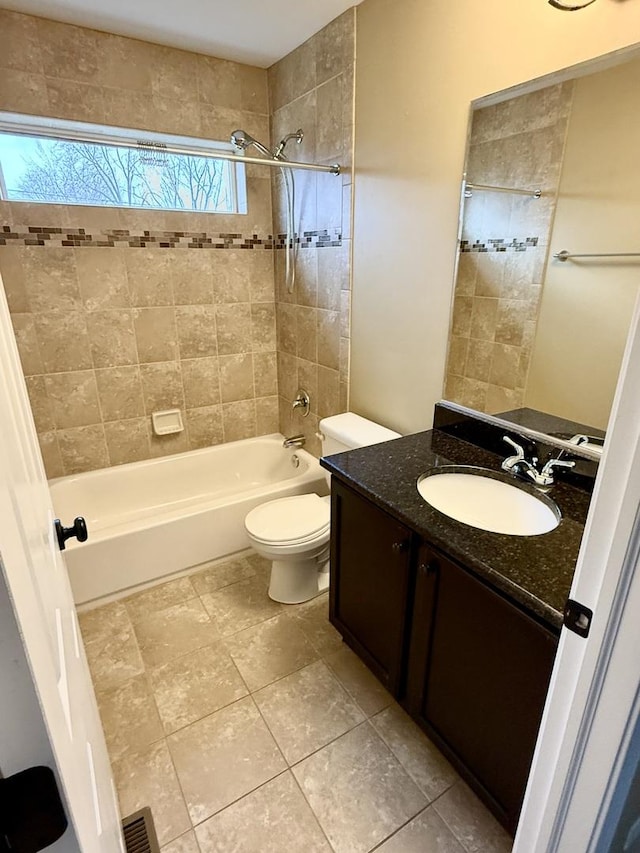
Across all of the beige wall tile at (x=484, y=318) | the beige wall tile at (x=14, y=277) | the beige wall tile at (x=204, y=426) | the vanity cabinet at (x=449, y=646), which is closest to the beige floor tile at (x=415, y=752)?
the vanity cabinet at (x=449, y=646)

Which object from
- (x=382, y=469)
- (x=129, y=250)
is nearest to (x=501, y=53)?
(x=382, y=469)

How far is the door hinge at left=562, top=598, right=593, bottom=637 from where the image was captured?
27.2 inches

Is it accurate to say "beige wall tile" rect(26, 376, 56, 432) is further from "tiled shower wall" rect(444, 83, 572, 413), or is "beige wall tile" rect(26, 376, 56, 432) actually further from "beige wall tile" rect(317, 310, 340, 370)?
"tiled shower wall" rect(444, 83, 572, 413)

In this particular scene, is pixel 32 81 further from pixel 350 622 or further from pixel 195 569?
pixel 350 622

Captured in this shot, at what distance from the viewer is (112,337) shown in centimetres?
249

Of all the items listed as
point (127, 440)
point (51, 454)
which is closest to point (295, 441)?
point (127, 440)

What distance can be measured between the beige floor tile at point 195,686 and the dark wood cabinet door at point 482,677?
→ 0.76 m

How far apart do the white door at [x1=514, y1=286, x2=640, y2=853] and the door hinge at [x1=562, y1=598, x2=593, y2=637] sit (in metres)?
0.01

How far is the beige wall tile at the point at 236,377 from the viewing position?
2.87 meters

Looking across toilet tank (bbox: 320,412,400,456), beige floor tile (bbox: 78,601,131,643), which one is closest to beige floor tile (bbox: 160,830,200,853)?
beige floor tile (bbox: 78,601,131,643)

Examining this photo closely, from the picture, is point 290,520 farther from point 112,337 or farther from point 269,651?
point 112,337

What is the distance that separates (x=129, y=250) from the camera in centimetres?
240

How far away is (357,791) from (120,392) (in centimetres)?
218

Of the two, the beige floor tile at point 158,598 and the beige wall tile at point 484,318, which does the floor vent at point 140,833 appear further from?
the beige wall tile at point 484,318
